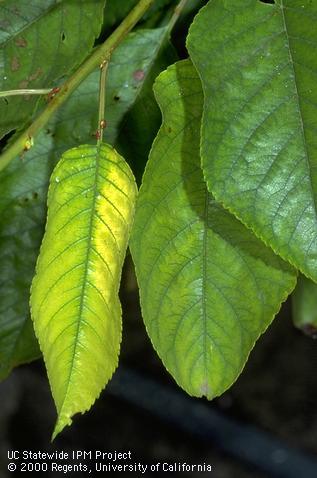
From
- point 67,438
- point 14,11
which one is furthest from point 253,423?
point 14,11

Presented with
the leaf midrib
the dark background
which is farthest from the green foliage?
the dark background

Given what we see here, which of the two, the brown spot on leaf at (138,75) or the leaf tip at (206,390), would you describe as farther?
the brown spot on leaf at (138,75)

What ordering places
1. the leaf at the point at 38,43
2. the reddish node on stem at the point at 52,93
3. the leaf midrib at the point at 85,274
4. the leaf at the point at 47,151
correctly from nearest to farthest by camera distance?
the leaf midrib at the point at 85,274, the reddish node on stem at the point at 52,93, the leaf at the point at 38,43, the leaf at the point at 47,151

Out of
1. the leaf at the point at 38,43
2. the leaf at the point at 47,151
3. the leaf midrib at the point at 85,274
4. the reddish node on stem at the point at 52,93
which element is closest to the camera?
the leaf midrib at the point at 85,274

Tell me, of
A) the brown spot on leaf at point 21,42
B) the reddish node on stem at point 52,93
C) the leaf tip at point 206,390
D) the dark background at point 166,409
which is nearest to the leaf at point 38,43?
the brown spot on leaf at point 21,42

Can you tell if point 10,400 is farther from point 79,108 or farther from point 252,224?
point 252,224

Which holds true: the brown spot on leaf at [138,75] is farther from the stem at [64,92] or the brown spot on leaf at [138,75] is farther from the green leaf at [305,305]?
the green leaf at [305,305]

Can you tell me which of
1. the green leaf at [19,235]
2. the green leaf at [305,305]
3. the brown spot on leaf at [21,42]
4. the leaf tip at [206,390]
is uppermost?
the brown spot on leaf at [21,42]
